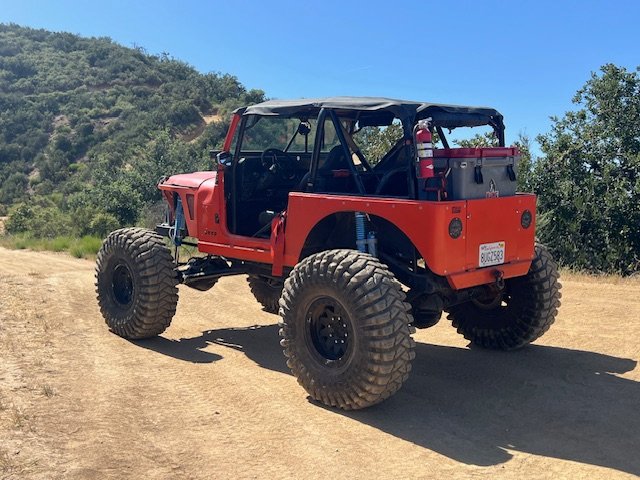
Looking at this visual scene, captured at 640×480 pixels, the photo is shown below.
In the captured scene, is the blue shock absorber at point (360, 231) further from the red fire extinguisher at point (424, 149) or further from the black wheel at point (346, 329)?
the red fire extinguisher at point (424, 149)

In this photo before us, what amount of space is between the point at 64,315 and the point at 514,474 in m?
5.78

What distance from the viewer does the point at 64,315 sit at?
7.81 m

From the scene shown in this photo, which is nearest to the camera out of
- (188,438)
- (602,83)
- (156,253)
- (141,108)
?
(188,438)

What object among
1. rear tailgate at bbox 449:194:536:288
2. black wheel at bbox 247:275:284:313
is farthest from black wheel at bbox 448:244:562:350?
black wheel at bbox 247:275:284:313

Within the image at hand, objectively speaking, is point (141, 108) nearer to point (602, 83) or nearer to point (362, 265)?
point (602, 83)

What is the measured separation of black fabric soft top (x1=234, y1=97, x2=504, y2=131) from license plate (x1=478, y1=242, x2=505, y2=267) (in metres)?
1.12

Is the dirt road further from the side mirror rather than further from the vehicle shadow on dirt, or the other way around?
the side mirror

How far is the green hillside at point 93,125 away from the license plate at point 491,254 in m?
15.4

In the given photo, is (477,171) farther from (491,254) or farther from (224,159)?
(224,159)

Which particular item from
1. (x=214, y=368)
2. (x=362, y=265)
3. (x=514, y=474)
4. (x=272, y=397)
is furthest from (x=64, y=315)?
(x=514, y=474)

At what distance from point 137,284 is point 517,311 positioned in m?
3.81

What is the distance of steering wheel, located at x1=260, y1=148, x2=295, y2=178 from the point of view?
6805 millimetres

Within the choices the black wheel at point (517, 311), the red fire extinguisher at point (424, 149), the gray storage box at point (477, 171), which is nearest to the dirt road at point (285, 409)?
the black wheel at point (517, 311)

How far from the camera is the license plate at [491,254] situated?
521 centimetres
